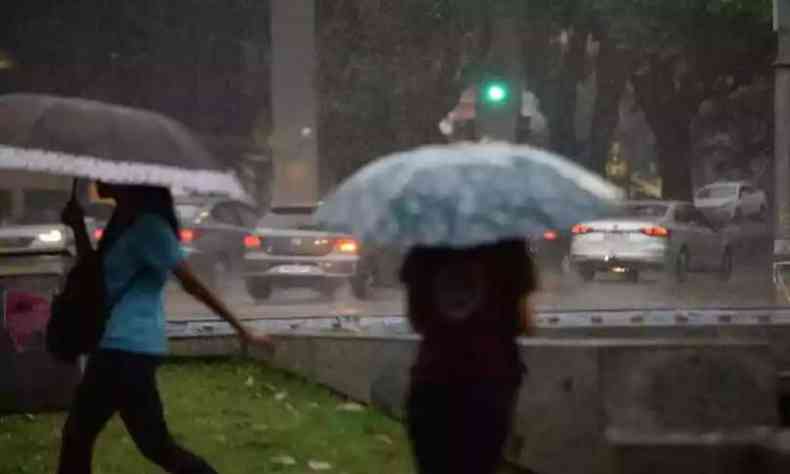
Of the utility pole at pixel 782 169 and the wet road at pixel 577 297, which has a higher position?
the utility pole at pixel 782 169

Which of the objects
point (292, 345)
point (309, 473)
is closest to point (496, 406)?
point (309, 473)

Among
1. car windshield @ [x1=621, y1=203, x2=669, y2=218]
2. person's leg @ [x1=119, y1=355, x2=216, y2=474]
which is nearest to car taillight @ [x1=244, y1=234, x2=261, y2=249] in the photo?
car windshield @ [x1=621, y1=203, x2=669, y2=218]

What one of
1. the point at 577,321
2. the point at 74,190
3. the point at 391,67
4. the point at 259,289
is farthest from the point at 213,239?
the point at 74,190

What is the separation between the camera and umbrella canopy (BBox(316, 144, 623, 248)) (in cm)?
450

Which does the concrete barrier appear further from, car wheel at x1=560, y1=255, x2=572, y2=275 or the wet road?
car wheel at x1=560, y1=255, x2=572, y2=275

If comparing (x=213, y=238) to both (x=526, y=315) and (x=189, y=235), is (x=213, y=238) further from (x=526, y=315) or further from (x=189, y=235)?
(x=526, y=315)

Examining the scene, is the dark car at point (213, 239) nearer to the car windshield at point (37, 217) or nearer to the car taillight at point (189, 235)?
the car taillight at point (189, 235)

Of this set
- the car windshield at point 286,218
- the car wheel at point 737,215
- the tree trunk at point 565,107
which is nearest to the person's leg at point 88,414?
the car windshield at point 286,218

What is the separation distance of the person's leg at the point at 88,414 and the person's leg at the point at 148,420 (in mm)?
67

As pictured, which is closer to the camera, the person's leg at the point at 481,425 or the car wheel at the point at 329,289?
the person's leg at the point at 481,425

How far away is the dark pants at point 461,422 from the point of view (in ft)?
14.8

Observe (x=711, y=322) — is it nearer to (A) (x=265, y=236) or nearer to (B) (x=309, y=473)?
(B) (x=309, y=473)

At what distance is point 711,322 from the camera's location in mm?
10688

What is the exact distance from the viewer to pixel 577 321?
11797 mm
